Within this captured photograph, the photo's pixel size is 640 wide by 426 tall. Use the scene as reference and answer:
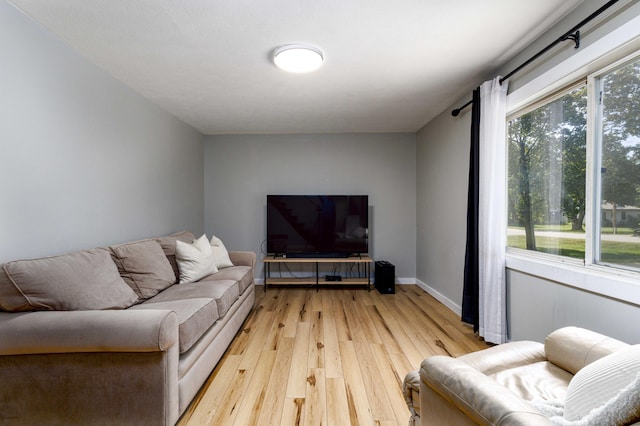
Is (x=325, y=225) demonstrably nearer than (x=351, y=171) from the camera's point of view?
Yes

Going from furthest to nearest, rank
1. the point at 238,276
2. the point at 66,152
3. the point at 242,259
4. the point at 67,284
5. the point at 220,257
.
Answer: the point at 242,259, the point at 220,257, the point at 238,276, the point at 66,152, the point at 67,284

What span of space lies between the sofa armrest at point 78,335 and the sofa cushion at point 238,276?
1.41m

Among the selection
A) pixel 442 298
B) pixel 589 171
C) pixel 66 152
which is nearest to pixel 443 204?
pixel 442 298

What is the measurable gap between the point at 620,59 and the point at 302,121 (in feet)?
10.2

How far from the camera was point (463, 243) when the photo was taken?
3178 millimetres

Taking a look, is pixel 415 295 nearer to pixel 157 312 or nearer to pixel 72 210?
pixel 157 312

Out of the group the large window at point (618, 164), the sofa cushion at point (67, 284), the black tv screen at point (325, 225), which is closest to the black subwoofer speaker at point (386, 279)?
the black tv screen at point (325, 225)

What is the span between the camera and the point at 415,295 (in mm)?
4043

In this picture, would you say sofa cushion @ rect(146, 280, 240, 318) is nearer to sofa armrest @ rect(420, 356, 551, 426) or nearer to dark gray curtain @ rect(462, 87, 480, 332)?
sofa armrest @ rect(420, 356, 551, 426)

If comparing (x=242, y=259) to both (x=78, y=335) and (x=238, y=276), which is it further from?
(x=78, y=335)

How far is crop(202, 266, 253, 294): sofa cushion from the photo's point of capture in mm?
2846

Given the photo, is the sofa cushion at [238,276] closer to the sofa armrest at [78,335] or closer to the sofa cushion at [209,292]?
the sofa cushion at [209,292]

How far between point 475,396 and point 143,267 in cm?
239

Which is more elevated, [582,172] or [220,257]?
[582,172]
